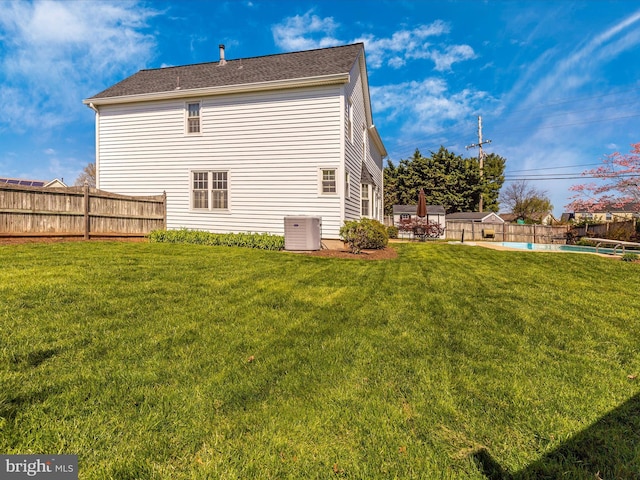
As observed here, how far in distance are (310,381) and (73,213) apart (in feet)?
35.6

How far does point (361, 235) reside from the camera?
1045 centimetres

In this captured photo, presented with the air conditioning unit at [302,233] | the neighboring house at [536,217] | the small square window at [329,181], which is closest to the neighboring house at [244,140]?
the small square window at [329,181]

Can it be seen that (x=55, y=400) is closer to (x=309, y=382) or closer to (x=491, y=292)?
(x=309, y=382)

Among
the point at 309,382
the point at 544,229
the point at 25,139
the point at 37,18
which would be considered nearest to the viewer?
the point at 309,382

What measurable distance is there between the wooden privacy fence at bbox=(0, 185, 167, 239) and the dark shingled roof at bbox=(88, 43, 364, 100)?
533 centimetres

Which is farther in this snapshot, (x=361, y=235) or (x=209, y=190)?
(x=209, y=190)

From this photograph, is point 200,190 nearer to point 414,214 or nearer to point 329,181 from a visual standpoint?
point 329,181

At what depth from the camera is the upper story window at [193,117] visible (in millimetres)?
12797

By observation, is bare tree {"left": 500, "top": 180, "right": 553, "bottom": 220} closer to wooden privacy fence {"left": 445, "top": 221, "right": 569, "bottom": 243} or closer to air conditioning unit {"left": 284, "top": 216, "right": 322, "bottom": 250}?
wooden privacy fence {"left": 445, "top": 221, "right": 569, "bottom": 243}

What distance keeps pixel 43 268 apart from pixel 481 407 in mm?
6560

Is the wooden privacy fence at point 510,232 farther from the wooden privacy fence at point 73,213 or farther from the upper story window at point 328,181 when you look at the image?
the wooden privacy fence at point 73,213

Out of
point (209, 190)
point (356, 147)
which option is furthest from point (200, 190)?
point (356, 147)

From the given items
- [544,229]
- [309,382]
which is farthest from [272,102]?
[544,229]

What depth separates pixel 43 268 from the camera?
5.12 m
